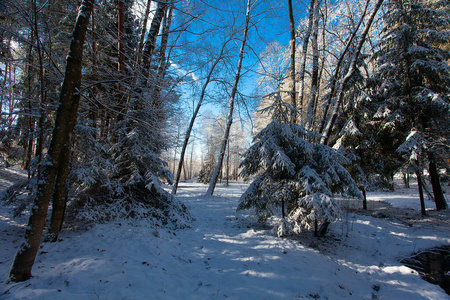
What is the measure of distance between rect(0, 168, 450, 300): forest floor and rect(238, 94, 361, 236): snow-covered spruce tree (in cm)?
78

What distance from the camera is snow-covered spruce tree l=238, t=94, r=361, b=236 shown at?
14.6 ft

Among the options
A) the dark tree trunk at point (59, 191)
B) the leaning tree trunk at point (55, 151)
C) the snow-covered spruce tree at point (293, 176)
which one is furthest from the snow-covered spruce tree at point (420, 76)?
the dark tree trunk at point (59, 191)

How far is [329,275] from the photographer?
3436 millimetres

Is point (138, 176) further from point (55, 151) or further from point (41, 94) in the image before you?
point (41, 94)

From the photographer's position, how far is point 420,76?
830cm

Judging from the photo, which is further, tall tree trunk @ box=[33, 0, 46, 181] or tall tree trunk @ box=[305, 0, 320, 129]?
tall tree trunk @ box=[305, 0, 320, 129]

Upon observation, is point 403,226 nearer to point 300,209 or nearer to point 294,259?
point 300,209

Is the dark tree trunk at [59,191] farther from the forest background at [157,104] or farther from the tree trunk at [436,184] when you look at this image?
the tree trunk at [436,184]

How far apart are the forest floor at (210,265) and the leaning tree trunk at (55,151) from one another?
26 cm

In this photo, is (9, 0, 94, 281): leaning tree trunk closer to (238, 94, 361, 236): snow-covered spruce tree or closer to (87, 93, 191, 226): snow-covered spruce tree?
(87, 93, 191, 226): snow-covered spruce tree

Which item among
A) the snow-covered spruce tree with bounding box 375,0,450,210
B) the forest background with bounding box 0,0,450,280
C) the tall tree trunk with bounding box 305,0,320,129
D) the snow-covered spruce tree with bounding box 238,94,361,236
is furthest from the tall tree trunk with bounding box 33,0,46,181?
the snow-covered spruce tree with bounding box 375,0,450,210

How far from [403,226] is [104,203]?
9.98m

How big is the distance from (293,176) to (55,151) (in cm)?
497

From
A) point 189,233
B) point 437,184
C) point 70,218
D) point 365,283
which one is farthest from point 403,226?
point 70,218
